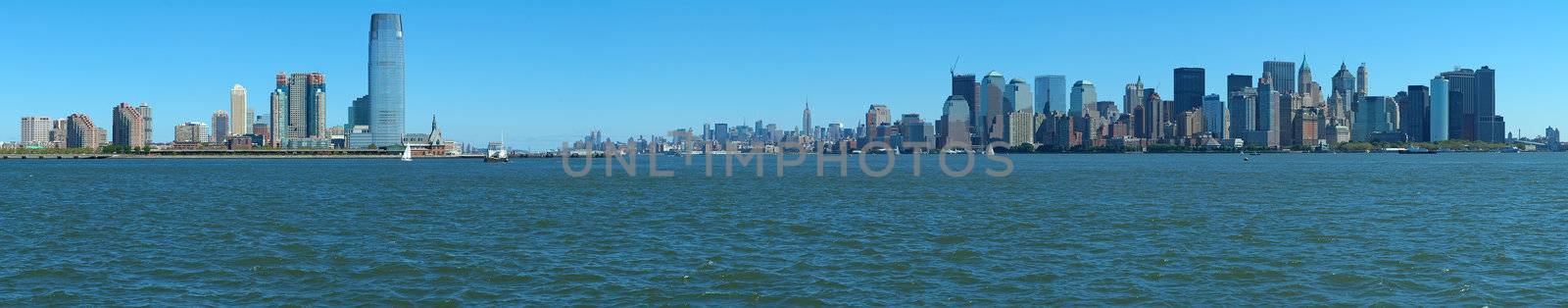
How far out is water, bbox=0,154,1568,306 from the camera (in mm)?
26531

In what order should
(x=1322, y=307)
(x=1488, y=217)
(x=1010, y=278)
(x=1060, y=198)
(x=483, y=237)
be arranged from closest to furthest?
(x=1322, y=307)
(x=1010, y=278)
(x=483, y=237)
(x=1488, y=217)
(x=1060, y=198)

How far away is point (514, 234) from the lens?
42812 millimetres

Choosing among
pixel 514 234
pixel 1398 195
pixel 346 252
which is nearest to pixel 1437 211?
pixel 1398 195

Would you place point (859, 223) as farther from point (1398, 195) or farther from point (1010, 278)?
point (1398, 195)

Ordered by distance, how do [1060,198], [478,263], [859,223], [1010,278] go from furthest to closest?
[1060,198] < [859,223] < [478,263] < [1010,278]

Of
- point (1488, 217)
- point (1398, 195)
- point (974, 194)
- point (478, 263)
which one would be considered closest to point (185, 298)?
point (478, 263)

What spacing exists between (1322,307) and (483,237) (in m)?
28.0

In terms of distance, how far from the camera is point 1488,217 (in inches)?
2009

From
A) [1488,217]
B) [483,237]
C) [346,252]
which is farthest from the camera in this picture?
[1488,217]

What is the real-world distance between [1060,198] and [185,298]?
5505 centimetres

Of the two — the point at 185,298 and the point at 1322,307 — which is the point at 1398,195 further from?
the point at 185,298

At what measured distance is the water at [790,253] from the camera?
A: 87.0 feet

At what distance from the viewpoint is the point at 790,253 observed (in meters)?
35.4

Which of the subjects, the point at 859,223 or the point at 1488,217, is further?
the point at 1488,217
